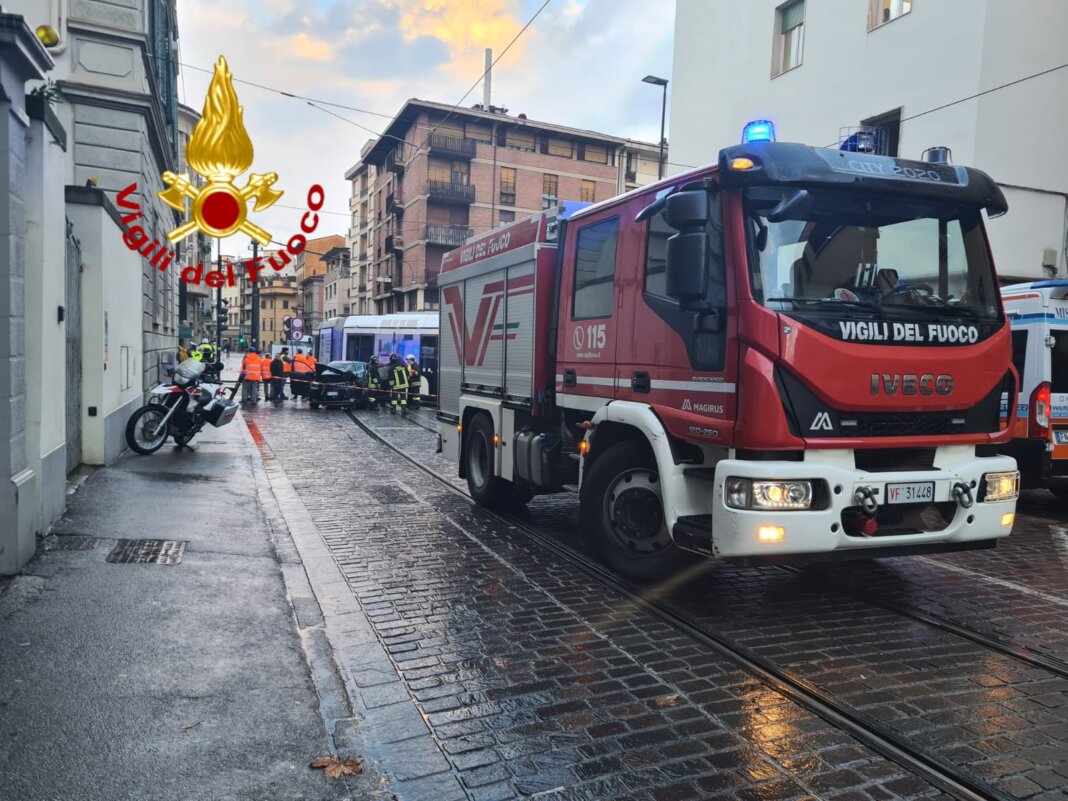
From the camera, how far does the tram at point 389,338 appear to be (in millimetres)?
30688

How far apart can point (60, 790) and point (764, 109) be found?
2120 cm

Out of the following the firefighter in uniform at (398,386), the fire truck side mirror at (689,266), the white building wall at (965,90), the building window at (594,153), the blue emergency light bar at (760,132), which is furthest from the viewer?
the building window at (594,153)

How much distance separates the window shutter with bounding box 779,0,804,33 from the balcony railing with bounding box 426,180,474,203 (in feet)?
117

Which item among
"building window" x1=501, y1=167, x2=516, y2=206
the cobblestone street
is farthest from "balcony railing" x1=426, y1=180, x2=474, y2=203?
the cobblestone street

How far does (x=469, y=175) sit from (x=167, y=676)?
53525 millimetres

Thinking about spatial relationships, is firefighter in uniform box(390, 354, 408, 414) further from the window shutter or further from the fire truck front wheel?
the fire truck front wheel

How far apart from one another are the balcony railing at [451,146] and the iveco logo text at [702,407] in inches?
1989

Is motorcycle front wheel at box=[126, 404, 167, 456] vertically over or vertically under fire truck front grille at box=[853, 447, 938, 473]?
under

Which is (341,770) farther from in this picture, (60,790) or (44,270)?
(44,270)

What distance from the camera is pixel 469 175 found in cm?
5488

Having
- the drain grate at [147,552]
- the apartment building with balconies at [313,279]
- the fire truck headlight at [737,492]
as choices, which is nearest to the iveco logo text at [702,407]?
the fire truck headlight at [737,492]

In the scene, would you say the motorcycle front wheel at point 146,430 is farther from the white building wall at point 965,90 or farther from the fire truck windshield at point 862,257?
the white building wall at point 965,90

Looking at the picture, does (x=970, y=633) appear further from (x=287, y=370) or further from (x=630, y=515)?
(x=287, y=370)

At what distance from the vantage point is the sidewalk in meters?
3.07
